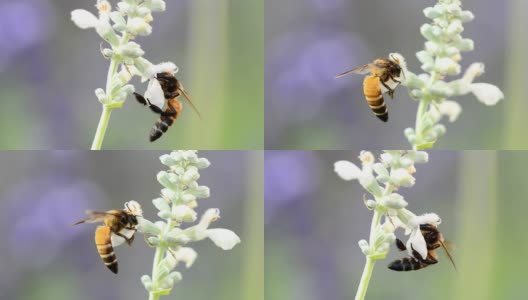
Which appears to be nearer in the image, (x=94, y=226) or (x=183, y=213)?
(x=183, y=213)

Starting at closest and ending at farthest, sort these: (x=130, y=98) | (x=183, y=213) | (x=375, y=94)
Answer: (x=183, y=213), (x=375, y=94), (x=130, y=98)

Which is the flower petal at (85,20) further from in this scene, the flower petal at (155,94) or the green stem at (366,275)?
the green stem at (366,275)

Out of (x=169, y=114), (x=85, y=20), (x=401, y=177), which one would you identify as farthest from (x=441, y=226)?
(x=85, y=20)

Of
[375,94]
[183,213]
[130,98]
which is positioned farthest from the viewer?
[130,98]

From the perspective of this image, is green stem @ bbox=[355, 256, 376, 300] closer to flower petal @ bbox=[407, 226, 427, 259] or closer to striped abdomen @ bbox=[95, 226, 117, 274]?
flower petal @ bbox=[407, 226, 427, 259]

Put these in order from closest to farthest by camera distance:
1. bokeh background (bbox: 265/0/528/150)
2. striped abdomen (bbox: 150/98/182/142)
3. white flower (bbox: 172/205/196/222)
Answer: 1. white flower (bbox: 172/205/196/222)
2. striped abdomen (bbox: 150/98/182/142)
3. bokeh background (bbox: 265/0/528/150)

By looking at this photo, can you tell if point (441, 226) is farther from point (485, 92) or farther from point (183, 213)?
point (183, 213)

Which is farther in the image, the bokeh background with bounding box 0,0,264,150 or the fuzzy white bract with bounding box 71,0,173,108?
the bokeh background with bounding box 0,0,264,150

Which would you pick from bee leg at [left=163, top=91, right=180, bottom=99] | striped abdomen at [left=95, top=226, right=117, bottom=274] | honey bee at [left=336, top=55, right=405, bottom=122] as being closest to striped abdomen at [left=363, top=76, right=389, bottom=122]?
honey bee at [left=336, top=55, right=405, bottom=122]
